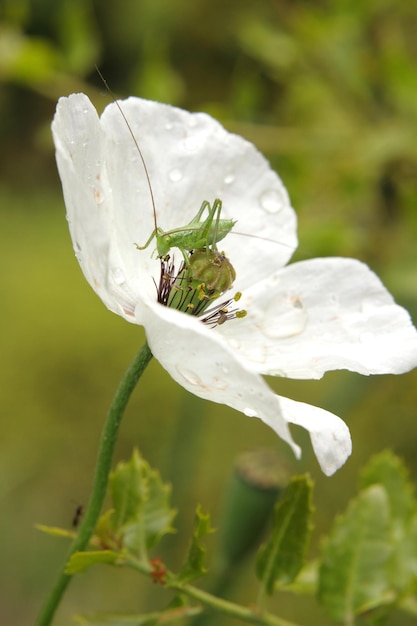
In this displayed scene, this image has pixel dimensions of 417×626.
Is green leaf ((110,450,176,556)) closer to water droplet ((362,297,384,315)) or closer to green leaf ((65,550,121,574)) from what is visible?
green leaf ((65,550,121,574))

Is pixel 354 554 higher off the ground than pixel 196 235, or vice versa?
pixel 196 235

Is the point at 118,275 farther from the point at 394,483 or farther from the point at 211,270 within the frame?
the point at 394,483

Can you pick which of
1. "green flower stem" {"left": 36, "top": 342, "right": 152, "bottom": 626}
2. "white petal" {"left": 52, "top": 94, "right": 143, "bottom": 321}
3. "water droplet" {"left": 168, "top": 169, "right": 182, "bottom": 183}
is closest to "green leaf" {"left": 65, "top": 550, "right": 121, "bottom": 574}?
"green flower stem" {"left": 36, "top": 342, "right": 152, "bottom": 626}

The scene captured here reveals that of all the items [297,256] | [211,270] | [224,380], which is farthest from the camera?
[297,256]

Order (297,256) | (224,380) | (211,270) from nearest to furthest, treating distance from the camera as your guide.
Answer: (224,380)
(211,270)
(297,256)

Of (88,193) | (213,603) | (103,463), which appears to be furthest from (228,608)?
(88,193)

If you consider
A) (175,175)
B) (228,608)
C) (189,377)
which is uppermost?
(175,175)

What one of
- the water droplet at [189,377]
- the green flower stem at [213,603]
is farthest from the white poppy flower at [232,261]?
the green flower stem at [213,603]

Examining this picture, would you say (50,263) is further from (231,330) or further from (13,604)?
(231,330)

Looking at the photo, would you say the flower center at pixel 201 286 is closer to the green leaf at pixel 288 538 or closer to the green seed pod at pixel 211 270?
the green seed pod at pixel 211 270
